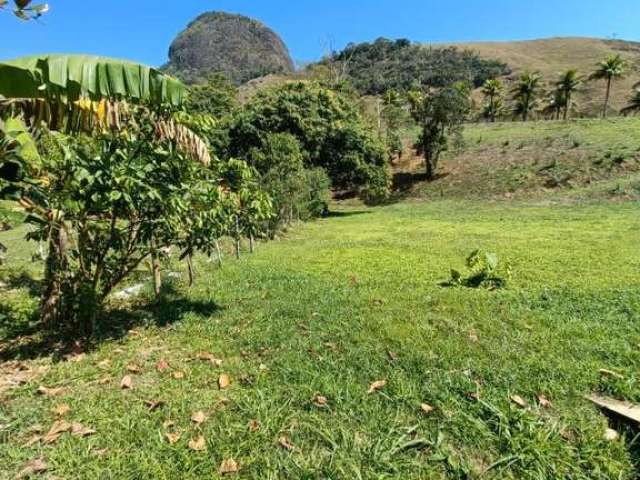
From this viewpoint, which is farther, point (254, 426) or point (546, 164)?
point (546, 164)

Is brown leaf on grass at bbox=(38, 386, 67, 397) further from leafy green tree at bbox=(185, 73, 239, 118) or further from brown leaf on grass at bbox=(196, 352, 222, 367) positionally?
leafy green tree at bbox=(185, 73, 239, 118)

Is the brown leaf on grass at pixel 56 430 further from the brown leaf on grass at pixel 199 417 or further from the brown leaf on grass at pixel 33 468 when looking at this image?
the brown leaf on grass at pixel 199 417

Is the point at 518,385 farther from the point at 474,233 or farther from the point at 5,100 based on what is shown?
the point at 474,233

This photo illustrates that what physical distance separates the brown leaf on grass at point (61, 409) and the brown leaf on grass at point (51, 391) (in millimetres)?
217

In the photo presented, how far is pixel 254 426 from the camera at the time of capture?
109 inches

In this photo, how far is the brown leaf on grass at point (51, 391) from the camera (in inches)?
128

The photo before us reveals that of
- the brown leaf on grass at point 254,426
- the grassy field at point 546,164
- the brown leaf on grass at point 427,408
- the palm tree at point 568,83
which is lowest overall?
the brown leaf on grass at point 254,426

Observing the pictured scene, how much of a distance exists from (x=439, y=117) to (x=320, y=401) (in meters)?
24.2

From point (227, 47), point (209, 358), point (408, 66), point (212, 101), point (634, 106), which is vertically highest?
point (227, 47)

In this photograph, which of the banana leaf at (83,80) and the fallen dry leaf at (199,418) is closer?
the fallen dry leaf at (199,418)

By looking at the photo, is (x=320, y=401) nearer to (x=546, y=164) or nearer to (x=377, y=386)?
(x=377, y=386)

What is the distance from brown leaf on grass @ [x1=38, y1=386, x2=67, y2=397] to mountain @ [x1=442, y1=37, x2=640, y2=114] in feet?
185

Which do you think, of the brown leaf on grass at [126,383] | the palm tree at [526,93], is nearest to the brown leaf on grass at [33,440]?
the brown leaf on grass at [126,383]

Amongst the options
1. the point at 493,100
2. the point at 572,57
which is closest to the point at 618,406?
the point at 493,100
